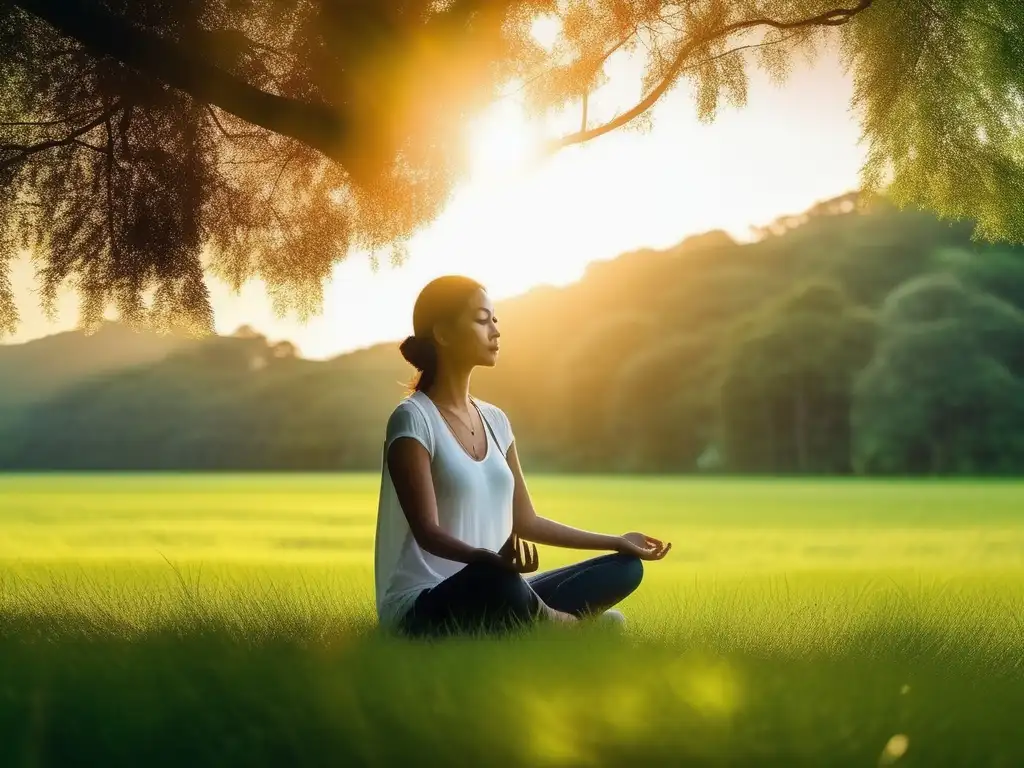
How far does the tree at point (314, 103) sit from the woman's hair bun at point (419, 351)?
2.31m

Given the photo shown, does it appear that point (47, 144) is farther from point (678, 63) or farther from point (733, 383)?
point (733, 383)

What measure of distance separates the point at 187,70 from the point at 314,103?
2.87 ft

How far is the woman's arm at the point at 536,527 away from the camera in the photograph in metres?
5.20

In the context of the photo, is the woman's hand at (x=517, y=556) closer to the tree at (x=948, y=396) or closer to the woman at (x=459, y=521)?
the woman at (x=459, y=521)

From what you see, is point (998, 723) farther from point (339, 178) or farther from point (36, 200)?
point (36, 200)

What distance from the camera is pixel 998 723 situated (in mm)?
3760

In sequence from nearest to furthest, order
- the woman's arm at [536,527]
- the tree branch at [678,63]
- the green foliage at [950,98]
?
the woman's arm at [536,527] < the tree branch at [678,63] < the green foliage at [950,98]

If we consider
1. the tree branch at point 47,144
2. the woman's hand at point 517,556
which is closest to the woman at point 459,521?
the woman's hand at point 517,556

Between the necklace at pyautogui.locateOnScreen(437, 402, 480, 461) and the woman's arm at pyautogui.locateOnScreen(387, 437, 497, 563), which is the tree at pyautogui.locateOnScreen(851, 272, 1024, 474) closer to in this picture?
the necklace at pyautogui.locateOnScreen(437, 402, 480, 461)

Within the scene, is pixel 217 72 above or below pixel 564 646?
above

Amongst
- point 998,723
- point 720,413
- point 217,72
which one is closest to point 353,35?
point 217,72

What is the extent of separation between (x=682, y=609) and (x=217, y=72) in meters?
4.60

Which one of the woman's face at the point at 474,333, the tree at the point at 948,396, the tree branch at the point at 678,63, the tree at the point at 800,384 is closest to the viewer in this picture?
the woman's face at the point at 474,333

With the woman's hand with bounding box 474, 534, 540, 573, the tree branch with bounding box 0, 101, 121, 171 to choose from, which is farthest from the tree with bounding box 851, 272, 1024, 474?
the woman's hand with bounding box 474, 534, 540, 573
